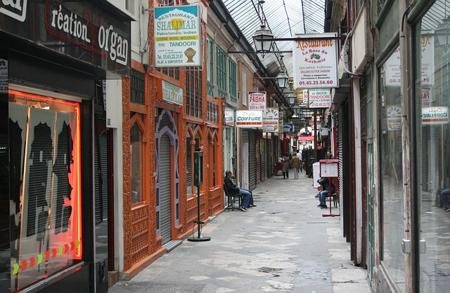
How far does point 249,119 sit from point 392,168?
16.3 metres

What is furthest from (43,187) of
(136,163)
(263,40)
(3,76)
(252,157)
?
(252,157)

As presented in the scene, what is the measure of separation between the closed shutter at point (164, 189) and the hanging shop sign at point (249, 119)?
9472 mm

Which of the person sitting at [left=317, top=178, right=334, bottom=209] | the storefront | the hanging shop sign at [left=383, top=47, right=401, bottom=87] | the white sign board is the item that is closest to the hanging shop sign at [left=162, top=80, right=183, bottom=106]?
the storefront

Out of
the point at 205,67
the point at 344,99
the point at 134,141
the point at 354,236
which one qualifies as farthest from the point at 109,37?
the point at 205,67

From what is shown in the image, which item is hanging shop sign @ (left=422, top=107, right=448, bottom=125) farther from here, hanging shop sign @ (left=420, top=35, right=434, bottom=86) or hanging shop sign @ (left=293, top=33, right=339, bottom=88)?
hanging shop sign @ (left=293, top=33, right=339, bottom=88)

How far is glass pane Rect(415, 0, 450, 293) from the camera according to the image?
12.3ft

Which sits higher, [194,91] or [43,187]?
[194,91]

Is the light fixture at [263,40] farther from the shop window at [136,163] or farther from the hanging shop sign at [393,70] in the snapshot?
the hanging shop sign at [393,70]

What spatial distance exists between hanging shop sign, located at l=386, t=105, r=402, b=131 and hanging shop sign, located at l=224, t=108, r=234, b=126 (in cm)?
1431

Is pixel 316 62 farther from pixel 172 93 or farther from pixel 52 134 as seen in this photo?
pixel 52 134

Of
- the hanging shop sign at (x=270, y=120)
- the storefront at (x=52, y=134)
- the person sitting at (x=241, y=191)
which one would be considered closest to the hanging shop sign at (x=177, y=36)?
→ the storefront at (x=52, y=134)

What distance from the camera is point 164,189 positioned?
12.7 meters

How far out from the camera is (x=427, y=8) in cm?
416

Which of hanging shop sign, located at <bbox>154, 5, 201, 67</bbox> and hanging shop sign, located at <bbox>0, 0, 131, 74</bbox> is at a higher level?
hanging shop sign, located at <bbox>154, 5, 201, 67</bbox>
